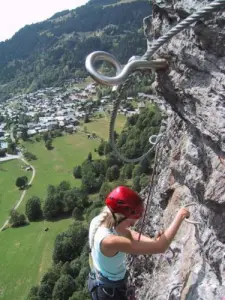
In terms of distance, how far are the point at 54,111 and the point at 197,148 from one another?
153m

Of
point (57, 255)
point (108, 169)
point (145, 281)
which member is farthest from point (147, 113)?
point (145, 281)

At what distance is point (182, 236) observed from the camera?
651 cm

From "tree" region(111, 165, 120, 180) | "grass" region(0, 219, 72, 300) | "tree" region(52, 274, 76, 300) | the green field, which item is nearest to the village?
the green field

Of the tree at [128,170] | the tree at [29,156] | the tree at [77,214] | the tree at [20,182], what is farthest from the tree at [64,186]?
the tree at [29,156]

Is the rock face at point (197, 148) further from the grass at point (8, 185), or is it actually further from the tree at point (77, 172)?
the tree at point (77, 172)

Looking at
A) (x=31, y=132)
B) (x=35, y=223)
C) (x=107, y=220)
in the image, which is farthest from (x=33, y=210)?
(x=31, y=132)

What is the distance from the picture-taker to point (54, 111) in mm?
155625

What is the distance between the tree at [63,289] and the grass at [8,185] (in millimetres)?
26985

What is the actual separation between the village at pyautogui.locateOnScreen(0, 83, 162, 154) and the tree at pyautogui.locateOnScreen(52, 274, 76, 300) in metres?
73.3

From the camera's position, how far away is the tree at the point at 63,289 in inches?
1484

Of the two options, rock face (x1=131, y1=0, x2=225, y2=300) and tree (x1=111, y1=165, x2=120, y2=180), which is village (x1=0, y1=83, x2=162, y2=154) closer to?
tree (x1=111, y1=165, x2=120, y2=180)

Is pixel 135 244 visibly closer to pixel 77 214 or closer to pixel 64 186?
pixel 77 214

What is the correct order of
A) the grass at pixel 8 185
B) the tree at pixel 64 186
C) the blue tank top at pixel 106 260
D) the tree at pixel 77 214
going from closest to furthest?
the blue tank top at pixel 106 260 → the tree at pixel 77 214 → the tree at pixel 64 186 → the grass at pixel 8 185

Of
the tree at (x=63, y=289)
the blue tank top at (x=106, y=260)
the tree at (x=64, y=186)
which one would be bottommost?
the tree at (x=64, y=186)
